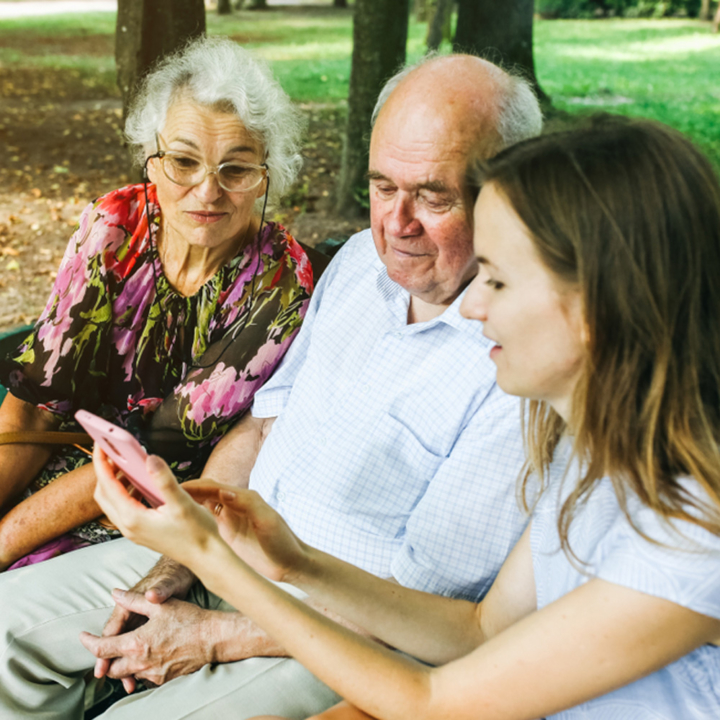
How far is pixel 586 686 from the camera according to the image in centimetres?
125

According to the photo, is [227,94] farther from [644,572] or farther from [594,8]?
[594,8]

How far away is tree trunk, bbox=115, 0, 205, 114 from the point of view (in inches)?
168

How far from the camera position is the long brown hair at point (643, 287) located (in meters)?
1.21

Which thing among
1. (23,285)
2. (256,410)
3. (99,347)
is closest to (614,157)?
(256,410)

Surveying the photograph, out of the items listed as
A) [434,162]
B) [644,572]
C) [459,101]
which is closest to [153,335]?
[434,162]

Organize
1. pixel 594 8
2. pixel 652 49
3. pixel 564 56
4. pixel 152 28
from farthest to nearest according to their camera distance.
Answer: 1. pixel 594 8
2. pixel 652 49
3. pixel 564 56
4. pixel 152 28

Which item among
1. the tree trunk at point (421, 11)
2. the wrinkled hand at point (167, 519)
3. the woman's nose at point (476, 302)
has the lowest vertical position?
the wrinkled hand at point (167, 519)

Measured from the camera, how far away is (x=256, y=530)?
1.54 metres

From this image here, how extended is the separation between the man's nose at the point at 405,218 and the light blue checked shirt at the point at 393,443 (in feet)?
0.75

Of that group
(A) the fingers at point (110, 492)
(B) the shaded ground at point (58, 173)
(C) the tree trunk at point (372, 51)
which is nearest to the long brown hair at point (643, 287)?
(A) the fingers at point (110, 492)

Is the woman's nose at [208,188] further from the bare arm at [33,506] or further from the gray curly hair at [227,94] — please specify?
the bare arm at [33,506]

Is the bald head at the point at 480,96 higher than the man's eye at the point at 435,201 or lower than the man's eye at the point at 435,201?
higher

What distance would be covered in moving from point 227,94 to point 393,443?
122cm

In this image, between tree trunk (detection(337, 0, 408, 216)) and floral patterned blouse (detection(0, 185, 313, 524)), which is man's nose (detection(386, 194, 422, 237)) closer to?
floral patterned blouse (detection(0, 185, 313, 524))
